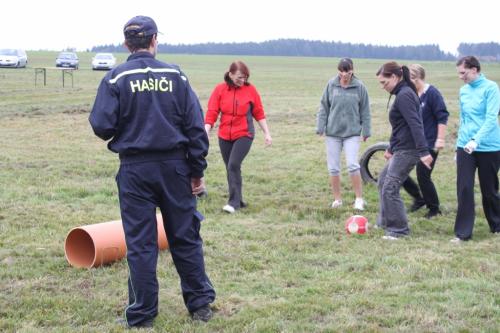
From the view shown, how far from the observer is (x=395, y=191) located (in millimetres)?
7887

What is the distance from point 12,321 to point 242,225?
3680 millimetres

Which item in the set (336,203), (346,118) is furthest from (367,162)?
(346,118)

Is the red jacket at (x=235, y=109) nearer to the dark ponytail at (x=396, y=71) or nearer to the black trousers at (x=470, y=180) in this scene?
the dark ponytail at (x=396, y=71)

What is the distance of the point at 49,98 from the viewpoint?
2461cm

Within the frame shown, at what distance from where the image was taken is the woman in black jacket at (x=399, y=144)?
24.6 ft

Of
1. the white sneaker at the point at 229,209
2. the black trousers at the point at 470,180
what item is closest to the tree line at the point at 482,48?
the white sneaker at the point at 229,209

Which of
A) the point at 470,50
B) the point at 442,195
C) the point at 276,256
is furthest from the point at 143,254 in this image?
the point at 470,50

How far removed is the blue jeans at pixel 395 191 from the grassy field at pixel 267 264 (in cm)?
19

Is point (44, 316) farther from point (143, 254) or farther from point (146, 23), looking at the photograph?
point (146, 23)

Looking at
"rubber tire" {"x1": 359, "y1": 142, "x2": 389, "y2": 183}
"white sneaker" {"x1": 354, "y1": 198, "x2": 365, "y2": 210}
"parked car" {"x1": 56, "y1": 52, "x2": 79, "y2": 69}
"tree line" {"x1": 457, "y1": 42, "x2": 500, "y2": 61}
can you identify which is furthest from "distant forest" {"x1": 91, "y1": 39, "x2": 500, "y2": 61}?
"white sneaker" {"x1": 354, "y1": 198, "x2": 365, "y2": 210}

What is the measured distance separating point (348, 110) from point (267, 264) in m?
3.17

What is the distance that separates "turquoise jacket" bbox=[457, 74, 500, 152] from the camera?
738 centimetres

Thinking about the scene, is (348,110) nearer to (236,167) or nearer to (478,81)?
(236,167)

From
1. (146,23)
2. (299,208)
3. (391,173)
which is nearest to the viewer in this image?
(146,23)
